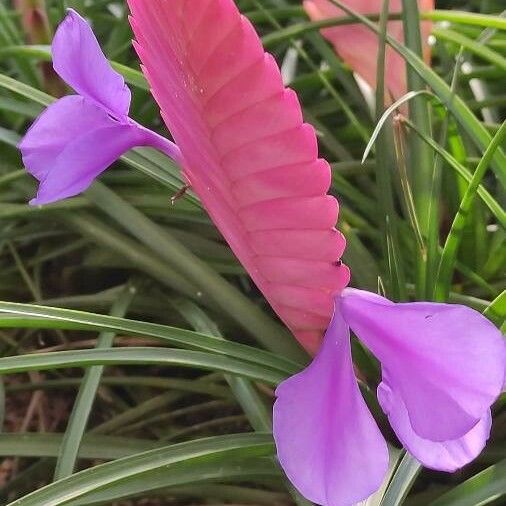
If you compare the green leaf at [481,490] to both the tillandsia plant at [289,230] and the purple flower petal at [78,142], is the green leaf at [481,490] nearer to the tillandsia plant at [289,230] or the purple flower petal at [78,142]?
the tillandsia plant at [289,230]

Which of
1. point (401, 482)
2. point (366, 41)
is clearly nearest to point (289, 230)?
point (401, 482)

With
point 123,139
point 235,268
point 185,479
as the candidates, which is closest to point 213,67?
point 123,139

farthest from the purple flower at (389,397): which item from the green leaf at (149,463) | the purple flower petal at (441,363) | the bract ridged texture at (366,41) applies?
the bract ridged texture at (366,41)

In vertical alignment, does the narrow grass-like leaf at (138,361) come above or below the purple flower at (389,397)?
below

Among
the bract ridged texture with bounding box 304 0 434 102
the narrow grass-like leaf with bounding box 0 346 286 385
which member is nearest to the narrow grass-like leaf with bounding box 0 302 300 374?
the narrow grass-like leaf with bounding box 0 346 286 385

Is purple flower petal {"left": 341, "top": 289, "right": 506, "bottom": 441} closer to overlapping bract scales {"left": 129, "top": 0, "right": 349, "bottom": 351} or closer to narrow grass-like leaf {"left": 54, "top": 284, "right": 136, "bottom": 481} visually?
overlapping bract scales {"left": 129, "top": 0, "right": 349, "bottom": 351}

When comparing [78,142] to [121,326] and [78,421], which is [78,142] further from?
[78,421]

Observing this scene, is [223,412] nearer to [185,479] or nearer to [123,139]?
[185,479]

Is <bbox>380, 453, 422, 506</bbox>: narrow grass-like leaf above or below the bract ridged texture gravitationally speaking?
below

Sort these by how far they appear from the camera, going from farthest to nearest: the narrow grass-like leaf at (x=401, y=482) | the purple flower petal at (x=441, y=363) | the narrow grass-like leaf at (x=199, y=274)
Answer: the narrow grass-like leaf at (x=199, y=274) < the narrow grass-like leaf at (x=401, y=482) < the purple flower petal at (x=441, y=363)
